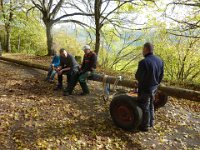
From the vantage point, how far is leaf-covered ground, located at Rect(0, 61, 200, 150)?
613 centimetres

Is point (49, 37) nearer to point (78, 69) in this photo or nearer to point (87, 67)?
point (78, 69)

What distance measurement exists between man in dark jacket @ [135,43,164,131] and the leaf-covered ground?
61cm

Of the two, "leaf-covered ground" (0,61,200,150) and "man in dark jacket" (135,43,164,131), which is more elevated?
"man in dark jacket" (135,43,164,131)

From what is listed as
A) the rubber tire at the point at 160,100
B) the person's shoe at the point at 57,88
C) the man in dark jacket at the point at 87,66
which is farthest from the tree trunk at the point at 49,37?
the rubber tire at the point at 160,100

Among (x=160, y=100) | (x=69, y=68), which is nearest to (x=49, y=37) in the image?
(x=69, y=68)

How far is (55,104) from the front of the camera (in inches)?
340

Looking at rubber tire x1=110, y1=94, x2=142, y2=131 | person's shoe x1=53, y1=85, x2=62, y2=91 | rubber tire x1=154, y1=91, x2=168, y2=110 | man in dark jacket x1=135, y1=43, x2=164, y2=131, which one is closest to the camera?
man in dark jacket x1=135, y1=43, x2=164, y2=131

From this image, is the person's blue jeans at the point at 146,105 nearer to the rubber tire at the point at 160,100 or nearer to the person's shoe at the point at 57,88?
the rubber tire at the point at 160,100

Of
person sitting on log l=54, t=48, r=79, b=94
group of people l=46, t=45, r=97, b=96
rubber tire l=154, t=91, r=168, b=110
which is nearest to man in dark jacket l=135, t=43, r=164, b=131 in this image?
rubber tire l=154, t=91, r=168, b=110

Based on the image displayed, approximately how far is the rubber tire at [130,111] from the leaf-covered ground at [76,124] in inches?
7.9

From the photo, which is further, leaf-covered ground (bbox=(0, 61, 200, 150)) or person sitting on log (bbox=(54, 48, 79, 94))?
person sitting on log (bbox=(54, 48, 79, 94))

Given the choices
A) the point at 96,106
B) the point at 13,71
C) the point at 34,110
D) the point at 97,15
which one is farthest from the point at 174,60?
the point at 34,110

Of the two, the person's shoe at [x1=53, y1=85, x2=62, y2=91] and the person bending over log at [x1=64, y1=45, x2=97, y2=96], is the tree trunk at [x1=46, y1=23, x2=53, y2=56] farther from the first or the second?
the person bending over log at [x1=64, y1=45, x2=97, y2=96]

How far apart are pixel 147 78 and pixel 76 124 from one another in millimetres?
2396
